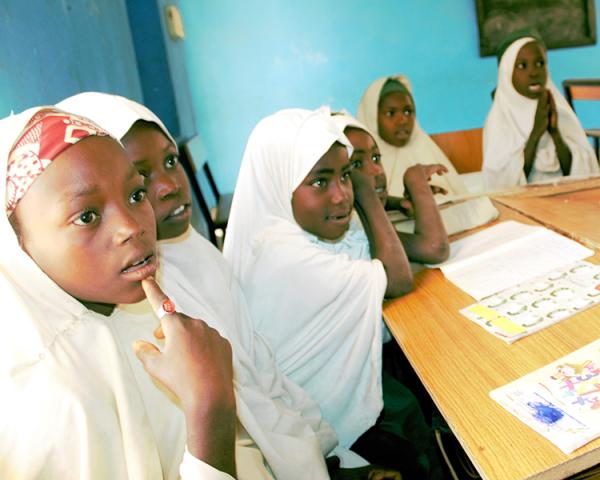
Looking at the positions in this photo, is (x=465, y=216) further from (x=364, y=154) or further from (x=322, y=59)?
(x=322, y=59)

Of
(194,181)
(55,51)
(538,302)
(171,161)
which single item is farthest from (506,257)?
(194,181)

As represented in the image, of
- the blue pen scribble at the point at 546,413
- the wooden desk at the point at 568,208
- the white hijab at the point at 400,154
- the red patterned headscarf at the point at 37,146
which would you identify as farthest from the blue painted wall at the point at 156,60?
the blue pen scribble at the point at 546,413

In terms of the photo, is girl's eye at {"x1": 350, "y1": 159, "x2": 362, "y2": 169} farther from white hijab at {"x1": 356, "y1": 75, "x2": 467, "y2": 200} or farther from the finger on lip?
the finger on lip

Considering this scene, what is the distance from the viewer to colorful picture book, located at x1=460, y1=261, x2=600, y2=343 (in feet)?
3.70

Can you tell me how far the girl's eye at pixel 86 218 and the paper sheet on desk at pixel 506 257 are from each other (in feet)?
3.17

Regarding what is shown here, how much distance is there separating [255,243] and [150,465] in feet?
2.53

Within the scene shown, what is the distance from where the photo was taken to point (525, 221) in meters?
1.88

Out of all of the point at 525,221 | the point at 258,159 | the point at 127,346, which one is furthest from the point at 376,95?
the point at 127,346

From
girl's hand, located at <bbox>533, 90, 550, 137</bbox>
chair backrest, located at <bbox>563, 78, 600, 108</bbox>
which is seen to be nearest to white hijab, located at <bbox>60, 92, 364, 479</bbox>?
girl's hand, located at <bbox>533, 90, 550, 137</bbox>

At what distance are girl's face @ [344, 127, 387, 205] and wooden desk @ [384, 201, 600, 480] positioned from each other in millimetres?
572

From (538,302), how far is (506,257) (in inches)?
13.5

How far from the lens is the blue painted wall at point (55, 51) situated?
49.3 inches

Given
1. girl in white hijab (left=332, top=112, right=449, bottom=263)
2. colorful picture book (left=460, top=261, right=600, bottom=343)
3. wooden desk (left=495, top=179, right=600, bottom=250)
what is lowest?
colorful picture book (left=460, top=261, right=600, bottom=343)

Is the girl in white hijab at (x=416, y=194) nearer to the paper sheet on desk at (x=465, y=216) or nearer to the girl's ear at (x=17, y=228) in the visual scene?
the paper sheet on desk at (x=465, y=216)
